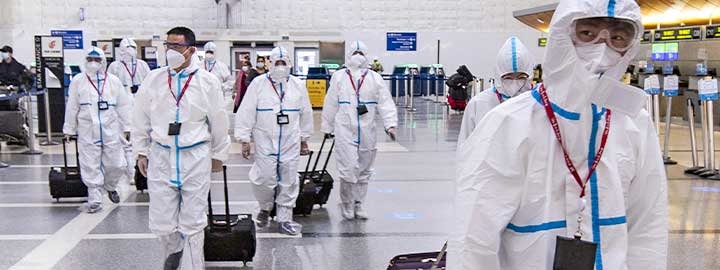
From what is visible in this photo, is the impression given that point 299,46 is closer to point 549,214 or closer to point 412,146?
point 412,146

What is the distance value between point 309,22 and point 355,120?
21.5 m

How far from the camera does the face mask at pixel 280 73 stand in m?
7.02

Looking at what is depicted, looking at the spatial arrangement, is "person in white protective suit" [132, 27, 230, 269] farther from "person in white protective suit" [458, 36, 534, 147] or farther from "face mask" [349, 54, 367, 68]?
"face mask" [349, 54, 367, 68]

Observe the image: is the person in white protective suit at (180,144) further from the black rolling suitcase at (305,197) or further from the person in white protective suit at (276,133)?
the black rolling suitcase at (305,197)

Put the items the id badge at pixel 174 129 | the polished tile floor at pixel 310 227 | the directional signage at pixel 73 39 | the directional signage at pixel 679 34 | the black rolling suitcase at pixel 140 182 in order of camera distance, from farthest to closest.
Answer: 1. the directional signage at pixel 73 39
2. the directional signage at pixel 679 34
3. the black rolling suitcase at pixel 140 182
4. the polished tile floor at pixel 310 227
5. the id badge at pixel 174 129

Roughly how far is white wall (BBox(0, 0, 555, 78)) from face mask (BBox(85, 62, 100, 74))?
19672 millimetres

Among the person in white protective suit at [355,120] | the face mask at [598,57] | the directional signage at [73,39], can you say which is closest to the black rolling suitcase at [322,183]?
the person in white protective suit at [355,120]

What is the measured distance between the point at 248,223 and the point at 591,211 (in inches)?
166

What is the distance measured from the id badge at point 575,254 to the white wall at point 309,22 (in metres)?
26.6

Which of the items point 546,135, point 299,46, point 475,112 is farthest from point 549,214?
point 299,46

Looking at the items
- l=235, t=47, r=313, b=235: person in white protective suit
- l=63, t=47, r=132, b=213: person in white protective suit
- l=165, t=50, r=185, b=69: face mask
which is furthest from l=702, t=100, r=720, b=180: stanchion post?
l=165, t=50, r=185, b=69: face mask

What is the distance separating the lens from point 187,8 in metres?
28.0

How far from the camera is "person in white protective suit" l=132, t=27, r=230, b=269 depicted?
501 centimetres

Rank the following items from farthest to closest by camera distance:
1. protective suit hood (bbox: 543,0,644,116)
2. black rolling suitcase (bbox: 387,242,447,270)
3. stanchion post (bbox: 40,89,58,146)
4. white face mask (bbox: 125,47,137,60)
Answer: white face mask (bbox: 125,47,137,60), stanchion post (bbox: 40,89,58,146), black rolling suitcase (bbox: 387,242,447,270), protective suit hood (bbox: 543,0,644,116)
